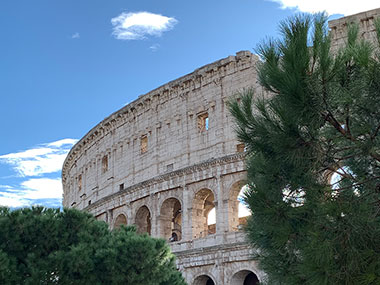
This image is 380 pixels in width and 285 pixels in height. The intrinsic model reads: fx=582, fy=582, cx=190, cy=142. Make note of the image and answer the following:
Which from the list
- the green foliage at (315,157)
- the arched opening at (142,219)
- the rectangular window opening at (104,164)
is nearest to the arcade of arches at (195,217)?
the arched opening at (142,219)

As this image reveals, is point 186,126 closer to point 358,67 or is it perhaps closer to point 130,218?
point 130,218

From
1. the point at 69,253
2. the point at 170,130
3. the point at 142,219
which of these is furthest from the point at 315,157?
the point at 142,219

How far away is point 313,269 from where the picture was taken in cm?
764

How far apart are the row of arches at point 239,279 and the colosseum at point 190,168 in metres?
0.04

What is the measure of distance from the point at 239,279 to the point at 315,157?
56.5 feet

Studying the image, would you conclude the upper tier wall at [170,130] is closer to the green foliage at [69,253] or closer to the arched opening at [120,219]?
the arched opening at [120,219]

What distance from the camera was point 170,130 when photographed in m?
28.9

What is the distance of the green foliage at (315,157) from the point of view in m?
7.78

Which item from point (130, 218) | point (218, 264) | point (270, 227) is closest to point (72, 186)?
point (130, 218)

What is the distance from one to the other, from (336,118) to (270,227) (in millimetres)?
1872

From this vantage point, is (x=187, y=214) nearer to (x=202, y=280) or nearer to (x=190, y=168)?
(x=190, y=168)

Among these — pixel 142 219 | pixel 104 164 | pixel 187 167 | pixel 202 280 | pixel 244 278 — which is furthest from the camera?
pixel 104 164

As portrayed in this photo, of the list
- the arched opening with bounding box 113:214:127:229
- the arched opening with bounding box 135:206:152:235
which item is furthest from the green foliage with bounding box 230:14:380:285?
the arched opening with bounding box 113:214:127:229

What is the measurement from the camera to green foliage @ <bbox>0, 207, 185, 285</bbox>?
15125 mm
